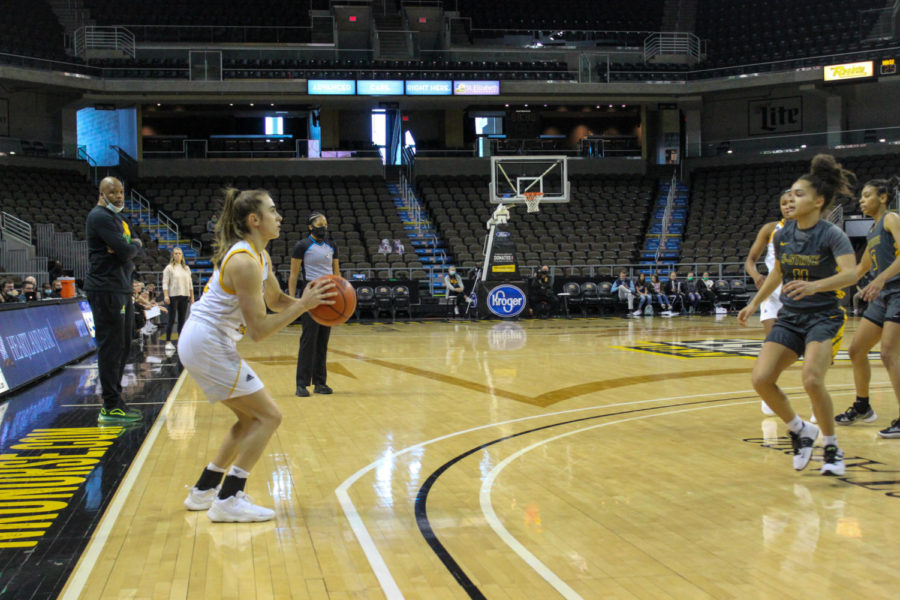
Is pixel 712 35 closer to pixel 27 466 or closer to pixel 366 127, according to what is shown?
pixel 366 127

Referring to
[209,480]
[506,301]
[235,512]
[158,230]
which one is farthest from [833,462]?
[158,230]

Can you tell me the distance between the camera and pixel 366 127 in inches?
1332

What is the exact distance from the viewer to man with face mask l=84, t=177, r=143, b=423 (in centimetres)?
668

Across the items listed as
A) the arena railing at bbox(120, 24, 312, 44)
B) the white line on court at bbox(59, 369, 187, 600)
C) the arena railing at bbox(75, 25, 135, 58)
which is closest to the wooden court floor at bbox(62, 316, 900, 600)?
the white line on court at bbox(59, 369, 187, 600)

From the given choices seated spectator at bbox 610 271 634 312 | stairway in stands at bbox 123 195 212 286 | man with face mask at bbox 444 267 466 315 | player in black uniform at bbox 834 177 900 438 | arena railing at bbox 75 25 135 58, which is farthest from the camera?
arena railing at bbox 75 25 135 58

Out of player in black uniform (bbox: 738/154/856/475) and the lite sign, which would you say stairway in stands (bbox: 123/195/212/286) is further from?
the lite sign

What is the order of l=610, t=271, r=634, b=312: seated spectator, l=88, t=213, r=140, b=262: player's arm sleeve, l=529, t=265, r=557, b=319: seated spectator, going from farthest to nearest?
l=610, t=271, r=634, b=312: seated spectator < l=529, t=265, r=557, b=319: seated spectator < l=88, t=213, r=140, b=262: player's arm sleeve

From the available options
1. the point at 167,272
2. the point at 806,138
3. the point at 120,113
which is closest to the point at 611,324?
the point at 167,272

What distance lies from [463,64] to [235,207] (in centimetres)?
2724

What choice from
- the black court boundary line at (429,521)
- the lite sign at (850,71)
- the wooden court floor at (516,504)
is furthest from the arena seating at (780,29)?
the black court boundary line at (429,521)

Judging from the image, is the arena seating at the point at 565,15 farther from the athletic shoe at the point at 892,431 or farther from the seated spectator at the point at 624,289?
the athletic shoe at the point at 892,431

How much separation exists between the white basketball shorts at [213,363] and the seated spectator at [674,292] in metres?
19.9

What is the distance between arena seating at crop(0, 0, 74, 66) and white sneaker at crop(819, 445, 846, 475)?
92.5ft

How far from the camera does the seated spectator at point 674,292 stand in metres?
22.7
